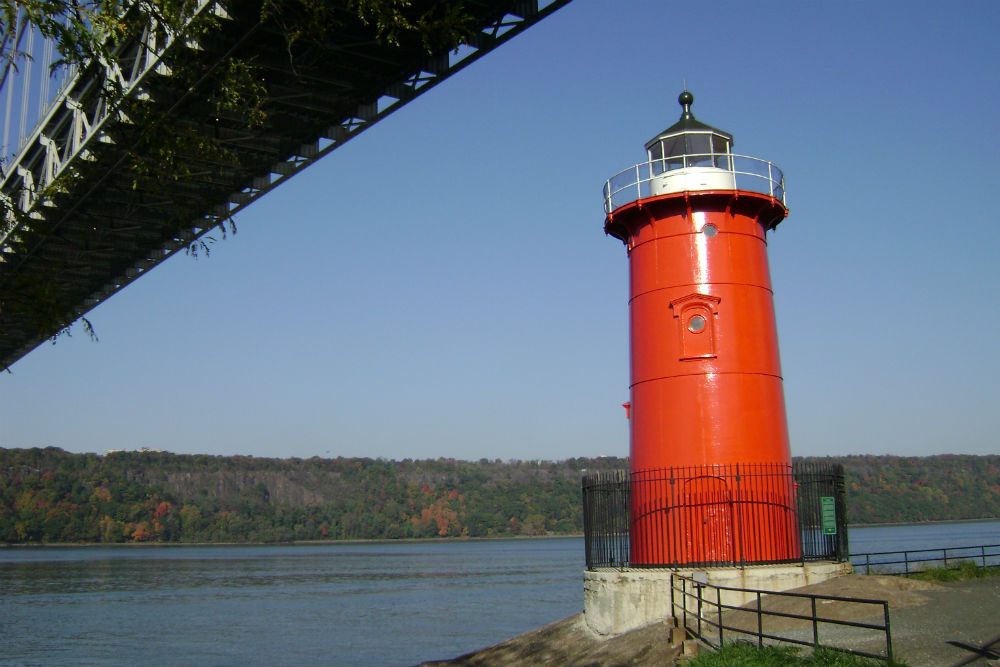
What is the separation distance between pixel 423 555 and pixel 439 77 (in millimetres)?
102304

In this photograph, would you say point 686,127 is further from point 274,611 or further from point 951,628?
point 274,611

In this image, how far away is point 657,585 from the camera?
14.3 m

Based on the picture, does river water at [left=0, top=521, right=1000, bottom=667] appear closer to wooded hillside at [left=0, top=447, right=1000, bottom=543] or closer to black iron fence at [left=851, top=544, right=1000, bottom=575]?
black iron fence at [left=851, top=544, right=1000, bottom=575]

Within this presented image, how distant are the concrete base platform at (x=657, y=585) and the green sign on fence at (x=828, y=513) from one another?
0.56 m

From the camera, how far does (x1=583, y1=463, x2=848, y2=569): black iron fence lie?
14.6m

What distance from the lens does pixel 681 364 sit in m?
15.3

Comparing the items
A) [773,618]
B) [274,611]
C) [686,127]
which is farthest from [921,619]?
[274,611]

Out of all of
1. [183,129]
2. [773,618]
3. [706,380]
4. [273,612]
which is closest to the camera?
[183,129]

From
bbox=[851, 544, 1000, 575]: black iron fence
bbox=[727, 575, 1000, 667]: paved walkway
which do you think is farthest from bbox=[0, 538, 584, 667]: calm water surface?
bbox=[727, 575, 1000, 667]: paved walkway

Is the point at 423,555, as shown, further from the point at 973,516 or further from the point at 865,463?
the point at 973,516

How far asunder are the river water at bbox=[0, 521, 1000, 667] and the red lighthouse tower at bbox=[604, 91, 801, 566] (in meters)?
15.8

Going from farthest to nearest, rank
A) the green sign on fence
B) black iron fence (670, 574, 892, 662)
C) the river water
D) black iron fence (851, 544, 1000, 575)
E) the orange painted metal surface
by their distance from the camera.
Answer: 1. the river water
2. black iron fence (851, 544, 1000, 575)
3. the green sign on fence
4. the orange painted metal surface
5. black iron fence (670, 574, 892, 662)

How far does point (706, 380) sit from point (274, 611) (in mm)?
36110

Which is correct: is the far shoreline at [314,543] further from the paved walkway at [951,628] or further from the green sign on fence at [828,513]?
the paved walkway at [951,628]
